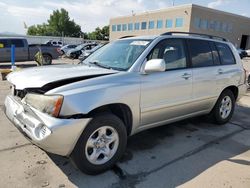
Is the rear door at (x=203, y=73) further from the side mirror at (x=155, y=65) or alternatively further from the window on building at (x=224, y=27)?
the window on building at (x=224, y=27)

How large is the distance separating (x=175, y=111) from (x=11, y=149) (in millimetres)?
2659

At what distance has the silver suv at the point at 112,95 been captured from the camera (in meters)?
2.84

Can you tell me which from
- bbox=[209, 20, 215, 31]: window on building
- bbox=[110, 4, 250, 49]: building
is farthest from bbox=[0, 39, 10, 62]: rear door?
bbox=[209, 20, 215, 31]: window on building

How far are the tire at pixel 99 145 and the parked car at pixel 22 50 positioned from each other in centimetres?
1286

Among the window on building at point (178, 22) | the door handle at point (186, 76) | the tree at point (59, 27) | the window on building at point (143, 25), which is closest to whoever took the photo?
the door handle at point (186, 76)

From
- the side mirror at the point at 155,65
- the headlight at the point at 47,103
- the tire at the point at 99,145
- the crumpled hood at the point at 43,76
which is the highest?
the side mirror at the point at 155,65

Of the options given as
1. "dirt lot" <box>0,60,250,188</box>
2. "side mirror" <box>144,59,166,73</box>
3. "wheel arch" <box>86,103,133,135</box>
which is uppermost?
"side mirror" <box>144,59,166,73</box>

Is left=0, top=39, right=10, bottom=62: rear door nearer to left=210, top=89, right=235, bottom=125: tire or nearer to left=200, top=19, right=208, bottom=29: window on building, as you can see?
left=210, top=89, right=235, bottom=125: tire

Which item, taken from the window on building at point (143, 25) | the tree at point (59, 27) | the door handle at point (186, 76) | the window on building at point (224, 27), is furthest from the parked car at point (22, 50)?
the tree at point (59, 27)

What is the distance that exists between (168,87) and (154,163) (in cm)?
117

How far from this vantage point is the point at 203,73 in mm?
4543

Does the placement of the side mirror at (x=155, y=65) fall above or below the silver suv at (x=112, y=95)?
above

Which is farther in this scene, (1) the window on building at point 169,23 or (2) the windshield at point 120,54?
(1) the window on building at point 169,23

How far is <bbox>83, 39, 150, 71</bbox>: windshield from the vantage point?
3.72 m
